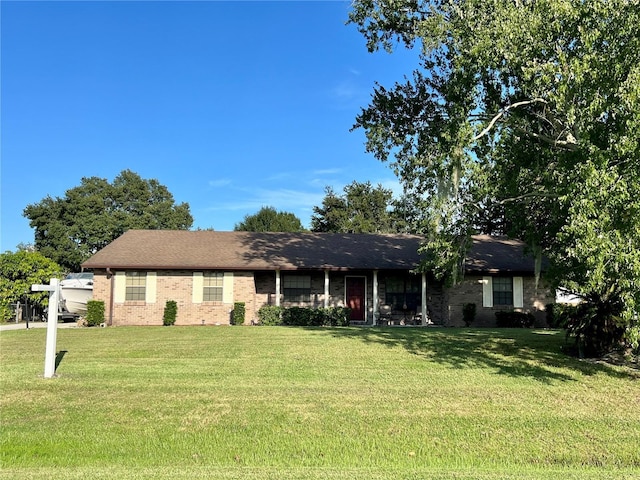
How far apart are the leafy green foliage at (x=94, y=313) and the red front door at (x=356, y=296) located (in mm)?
9388

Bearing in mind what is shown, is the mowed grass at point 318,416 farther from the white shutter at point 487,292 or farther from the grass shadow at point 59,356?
the white shutter at point 487,292

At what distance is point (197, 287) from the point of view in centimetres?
1955

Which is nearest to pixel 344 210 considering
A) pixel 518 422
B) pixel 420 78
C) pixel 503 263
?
pixel 503 263

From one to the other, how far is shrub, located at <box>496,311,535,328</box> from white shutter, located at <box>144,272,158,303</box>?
43.1ft

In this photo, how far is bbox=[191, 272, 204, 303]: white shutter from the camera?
19.5 metres

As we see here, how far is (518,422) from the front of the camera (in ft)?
19.1

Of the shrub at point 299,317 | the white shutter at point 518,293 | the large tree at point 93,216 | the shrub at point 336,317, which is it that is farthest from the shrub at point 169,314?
the large tree at point 93,216

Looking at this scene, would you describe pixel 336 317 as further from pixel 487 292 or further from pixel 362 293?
pixel 487 292

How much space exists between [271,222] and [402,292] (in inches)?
1167

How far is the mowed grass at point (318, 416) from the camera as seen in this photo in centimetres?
458

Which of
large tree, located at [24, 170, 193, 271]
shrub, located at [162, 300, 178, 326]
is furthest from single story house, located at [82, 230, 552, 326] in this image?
large tree, located at [24, 170, 193, 271]

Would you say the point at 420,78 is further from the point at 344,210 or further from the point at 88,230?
the point at 344,210

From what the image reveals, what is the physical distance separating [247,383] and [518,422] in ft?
12.6

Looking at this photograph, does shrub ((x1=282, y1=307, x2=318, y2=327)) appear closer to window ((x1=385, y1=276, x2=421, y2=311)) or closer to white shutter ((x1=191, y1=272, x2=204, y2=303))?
white shutter ((x1=191, y1=272, x2=204, y2=303))
